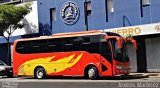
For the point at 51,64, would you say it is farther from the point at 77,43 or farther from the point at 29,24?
the point at 29,24

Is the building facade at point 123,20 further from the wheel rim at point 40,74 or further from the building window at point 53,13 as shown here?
the wheel rim at point 40,74

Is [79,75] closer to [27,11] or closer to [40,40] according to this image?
[40,40]

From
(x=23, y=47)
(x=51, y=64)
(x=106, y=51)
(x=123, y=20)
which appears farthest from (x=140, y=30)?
(x=23, y=47)

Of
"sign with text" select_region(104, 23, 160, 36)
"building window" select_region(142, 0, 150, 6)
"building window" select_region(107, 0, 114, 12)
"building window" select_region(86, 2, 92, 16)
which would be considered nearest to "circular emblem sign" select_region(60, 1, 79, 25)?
"building window" select_region(86, 2, 92, 16)

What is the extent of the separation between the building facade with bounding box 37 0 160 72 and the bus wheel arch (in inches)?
240

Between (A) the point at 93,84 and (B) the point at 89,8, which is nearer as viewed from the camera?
(A) the point at 93,84

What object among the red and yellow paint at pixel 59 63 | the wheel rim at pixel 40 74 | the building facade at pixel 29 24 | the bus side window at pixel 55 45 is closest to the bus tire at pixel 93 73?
the red and yellow paint at pixel 59 63

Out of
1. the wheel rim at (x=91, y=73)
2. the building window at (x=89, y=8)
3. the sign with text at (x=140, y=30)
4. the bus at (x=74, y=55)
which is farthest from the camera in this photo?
the building window at (x=89, y=8)

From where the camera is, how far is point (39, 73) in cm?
3112

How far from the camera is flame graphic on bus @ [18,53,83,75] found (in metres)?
29.1

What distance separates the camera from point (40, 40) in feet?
100

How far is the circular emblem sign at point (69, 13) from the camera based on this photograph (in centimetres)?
3762

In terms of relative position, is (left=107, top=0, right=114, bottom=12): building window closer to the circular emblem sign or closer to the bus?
the circular emblem sign

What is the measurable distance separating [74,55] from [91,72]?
1.83 metres
